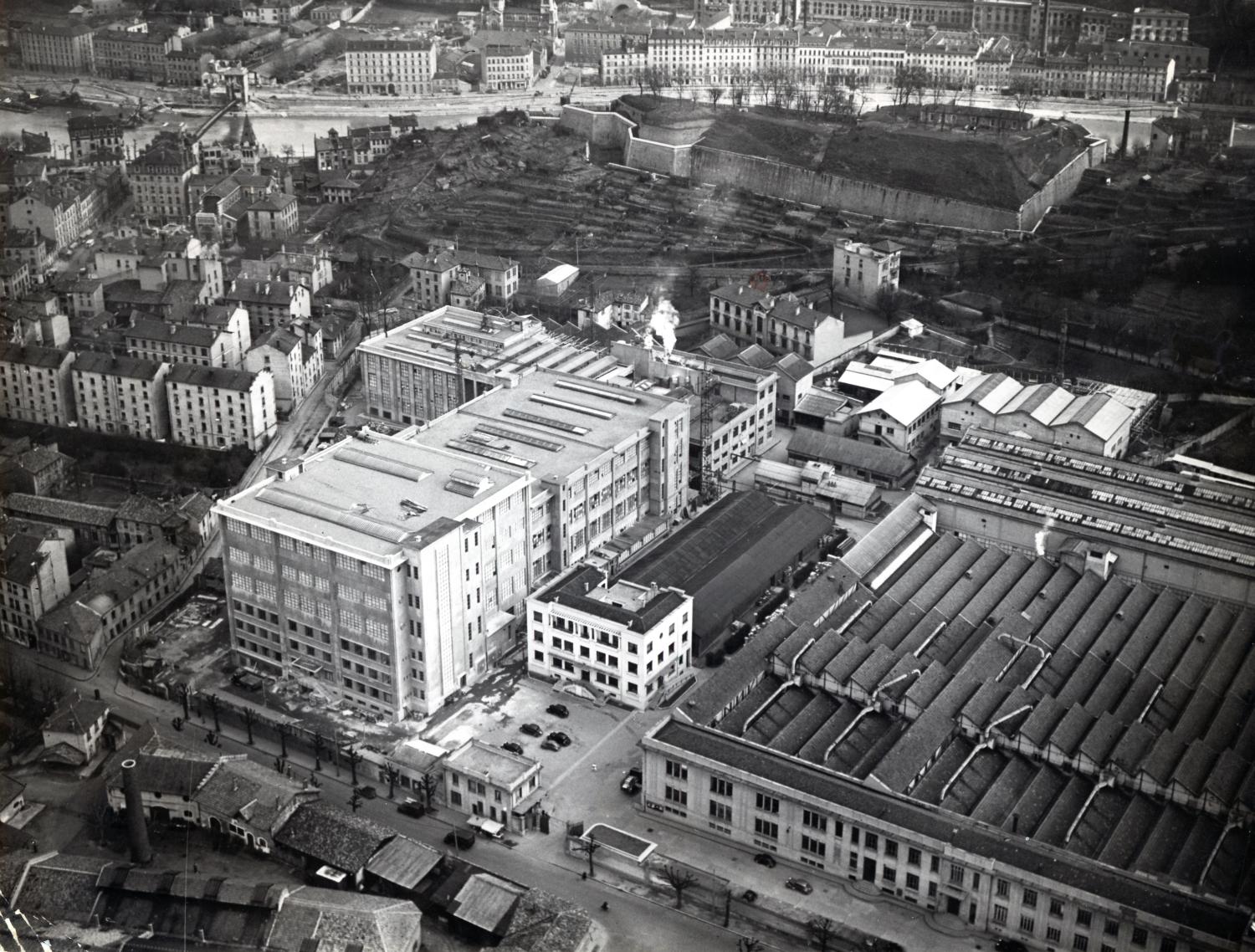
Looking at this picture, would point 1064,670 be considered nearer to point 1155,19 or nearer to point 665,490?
point 665,490

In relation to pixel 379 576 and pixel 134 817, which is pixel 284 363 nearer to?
pixel 379 576

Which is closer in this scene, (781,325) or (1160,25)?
(781,325)

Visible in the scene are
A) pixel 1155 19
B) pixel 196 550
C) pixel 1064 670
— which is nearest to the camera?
pixel 1064 670

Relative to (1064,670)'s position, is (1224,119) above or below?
above

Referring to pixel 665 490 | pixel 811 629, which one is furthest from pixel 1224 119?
pixel 811 629

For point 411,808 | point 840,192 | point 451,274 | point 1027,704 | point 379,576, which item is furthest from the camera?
point 840,192

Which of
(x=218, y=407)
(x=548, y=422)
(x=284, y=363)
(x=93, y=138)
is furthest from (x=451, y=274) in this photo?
(x=93, y=138)

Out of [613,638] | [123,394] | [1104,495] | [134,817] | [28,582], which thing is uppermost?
[123,394]
